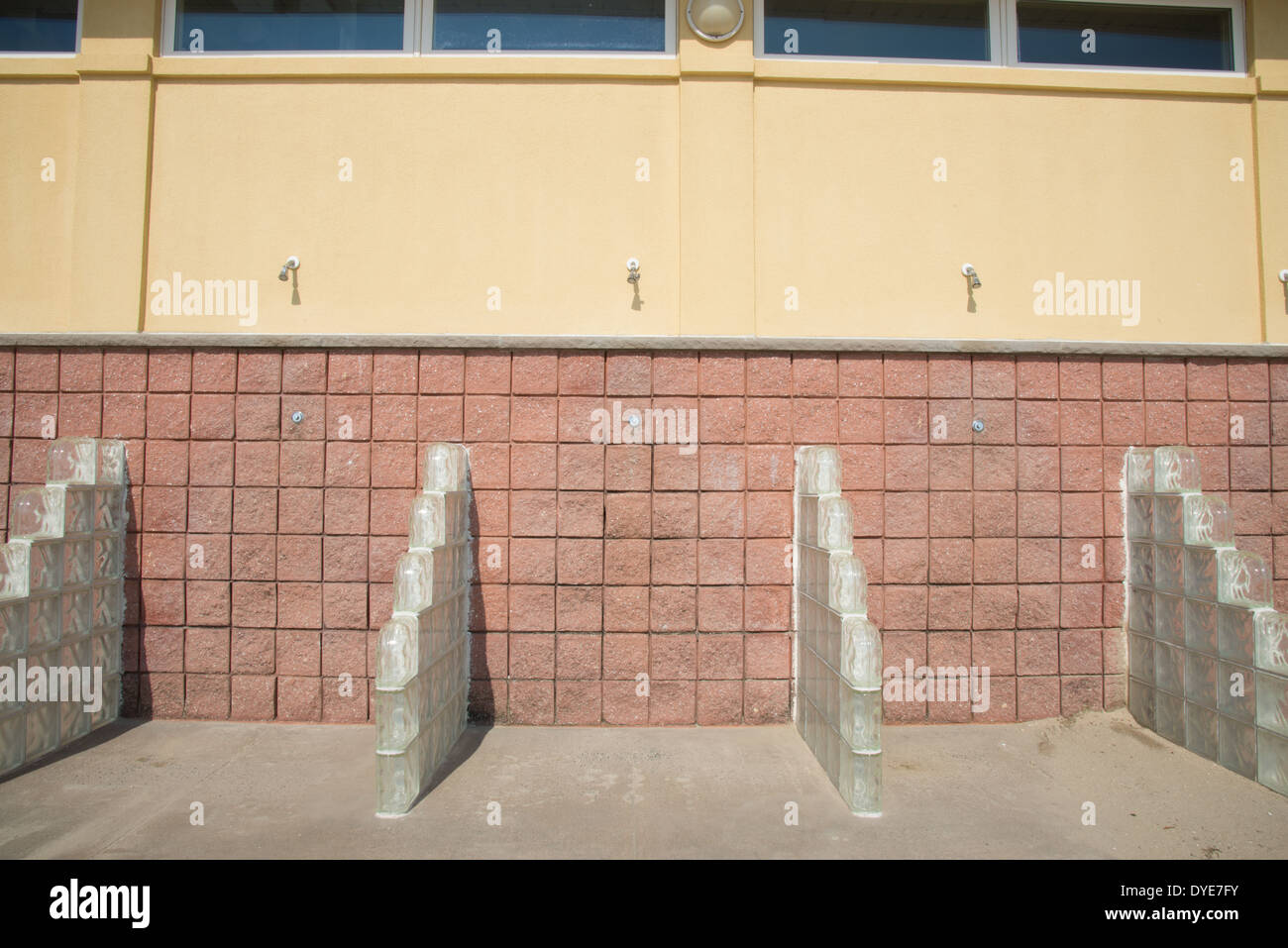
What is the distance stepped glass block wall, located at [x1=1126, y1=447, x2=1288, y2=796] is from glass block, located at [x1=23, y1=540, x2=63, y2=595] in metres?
7.78

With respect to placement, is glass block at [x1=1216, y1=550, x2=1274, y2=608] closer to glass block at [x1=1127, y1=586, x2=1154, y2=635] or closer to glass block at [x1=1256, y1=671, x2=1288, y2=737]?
glass block at [x1=1256, y1=671, x2=1288, y2=737]

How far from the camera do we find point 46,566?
200 inches

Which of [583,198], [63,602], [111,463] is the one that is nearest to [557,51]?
[583,198]

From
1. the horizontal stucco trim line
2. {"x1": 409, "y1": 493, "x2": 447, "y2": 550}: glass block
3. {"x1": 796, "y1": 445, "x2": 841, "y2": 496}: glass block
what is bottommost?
{"x1": 409, "y1": 493, "x2": 447, "y2": 550}: glass block

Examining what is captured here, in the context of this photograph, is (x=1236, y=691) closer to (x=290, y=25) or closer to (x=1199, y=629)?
(x=1199, y=629)

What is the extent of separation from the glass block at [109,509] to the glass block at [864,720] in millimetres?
5444

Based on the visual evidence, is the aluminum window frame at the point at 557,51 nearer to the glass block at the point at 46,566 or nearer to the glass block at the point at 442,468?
the glass block at the point at 442,468

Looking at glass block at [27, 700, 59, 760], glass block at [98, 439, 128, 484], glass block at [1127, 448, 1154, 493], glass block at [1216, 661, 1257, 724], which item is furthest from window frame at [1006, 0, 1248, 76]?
glass block at [27, 700, 59, 760]

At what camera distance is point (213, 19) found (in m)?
6.30

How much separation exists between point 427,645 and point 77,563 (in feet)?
9.25

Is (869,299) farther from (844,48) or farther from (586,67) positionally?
(586,67)

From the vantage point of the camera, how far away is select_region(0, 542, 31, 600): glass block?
4773 mm

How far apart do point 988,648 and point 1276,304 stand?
12.3 ft

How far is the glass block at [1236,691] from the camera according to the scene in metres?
4.72
